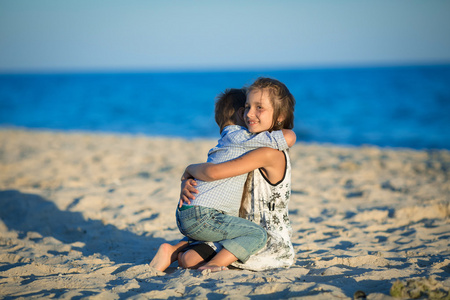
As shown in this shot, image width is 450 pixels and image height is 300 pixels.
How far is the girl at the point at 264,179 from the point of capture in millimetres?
2447

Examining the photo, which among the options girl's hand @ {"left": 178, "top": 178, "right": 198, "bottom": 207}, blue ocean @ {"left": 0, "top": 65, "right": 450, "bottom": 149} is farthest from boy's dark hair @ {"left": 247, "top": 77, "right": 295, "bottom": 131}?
blue ocean @ {"left": 0, "top": 65, "right": 450, "bottom": 149}

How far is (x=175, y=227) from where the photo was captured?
387 cm

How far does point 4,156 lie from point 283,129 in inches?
260

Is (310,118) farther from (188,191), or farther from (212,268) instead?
(212,268)

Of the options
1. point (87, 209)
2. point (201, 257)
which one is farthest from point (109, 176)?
point (201, 257)

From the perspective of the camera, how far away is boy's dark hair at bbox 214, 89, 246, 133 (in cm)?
271

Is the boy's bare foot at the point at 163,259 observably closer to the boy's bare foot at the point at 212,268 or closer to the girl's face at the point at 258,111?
the boy's bare foot at the point at 212,268

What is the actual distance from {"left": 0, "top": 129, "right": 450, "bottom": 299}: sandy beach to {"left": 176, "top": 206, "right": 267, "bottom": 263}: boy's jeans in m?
0.16

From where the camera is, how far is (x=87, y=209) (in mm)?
4191

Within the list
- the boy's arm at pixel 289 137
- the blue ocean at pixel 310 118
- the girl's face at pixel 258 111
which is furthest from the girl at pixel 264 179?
the blue ocean at pixel 310 118

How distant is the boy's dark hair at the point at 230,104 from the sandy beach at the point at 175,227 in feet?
3.57

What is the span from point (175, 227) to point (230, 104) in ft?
5.68

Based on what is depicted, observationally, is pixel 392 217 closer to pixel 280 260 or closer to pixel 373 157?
pixel 280 260

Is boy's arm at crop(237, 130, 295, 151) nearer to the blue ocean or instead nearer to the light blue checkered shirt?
the light blue checkered shirt
